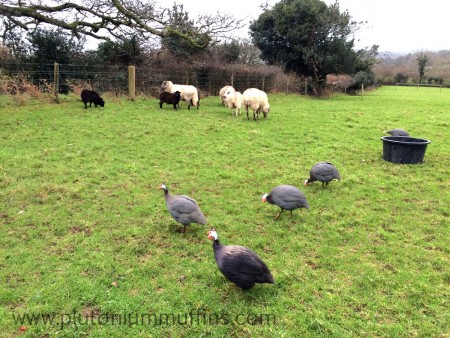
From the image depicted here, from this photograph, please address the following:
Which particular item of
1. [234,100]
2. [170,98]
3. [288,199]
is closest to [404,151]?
[288,199]

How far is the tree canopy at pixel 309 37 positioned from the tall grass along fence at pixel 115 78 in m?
4.58

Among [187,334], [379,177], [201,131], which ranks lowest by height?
[187,334]

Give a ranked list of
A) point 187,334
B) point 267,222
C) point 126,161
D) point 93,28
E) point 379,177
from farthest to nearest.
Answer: point 93,28, point 126,161, point 379,177, point 267,222, point 187,334

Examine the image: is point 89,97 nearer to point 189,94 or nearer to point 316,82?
point 189,94

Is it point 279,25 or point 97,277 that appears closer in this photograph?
point 97,277

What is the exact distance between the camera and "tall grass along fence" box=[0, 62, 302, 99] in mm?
14205

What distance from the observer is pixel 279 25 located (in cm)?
2650

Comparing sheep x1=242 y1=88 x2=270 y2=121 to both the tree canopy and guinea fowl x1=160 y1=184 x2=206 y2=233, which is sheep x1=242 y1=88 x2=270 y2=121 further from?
the tree canopy

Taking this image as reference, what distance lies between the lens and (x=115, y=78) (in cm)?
1712

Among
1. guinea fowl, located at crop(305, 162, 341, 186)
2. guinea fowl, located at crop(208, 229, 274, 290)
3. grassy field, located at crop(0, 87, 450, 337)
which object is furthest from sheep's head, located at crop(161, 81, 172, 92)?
guinea fowl, located at crop(208, 229, 274, 290)

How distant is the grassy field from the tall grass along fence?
18.3 ft

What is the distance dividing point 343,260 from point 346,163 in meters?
4.50

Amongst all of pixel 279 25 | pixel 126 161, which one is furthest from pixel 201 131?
pixel 279 25

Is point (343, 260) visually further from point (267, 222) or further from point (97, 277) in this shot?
point (97, 277)
